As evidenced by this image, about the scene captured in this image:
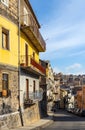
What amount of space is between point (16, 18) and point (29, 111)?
10093 millimetres

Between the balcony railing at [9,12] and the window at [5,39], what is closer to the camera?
the balcony railing at [9,12]

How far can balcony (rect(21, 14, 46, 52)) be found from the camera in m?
34.0

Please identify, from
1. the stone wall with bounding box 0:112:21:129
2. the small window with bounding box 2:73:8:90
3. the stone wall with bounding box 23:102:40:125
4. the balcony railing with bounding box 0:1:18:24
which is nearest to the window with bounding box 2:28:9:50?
the balcony railing with bounding box 0:1:18:24

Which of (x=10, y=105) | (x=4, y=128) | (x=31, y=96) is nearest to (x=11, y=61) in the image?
(x=10, y=105)

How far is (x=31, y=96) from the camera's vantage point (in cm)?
3791

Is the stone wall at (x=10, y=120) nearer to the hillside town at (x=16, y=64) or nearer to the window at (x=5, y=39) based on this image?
the hillside town at (x=16, y=64)

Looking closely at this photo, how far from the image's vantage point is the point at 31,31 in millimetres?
34906

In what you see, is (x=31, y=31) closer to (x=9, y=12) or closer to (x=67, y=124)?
(x=9, y=12)

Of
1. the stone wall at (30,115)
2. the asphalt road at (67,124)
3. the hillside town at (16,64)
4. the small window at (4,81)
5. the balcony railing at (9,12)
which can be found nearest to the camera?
the balcony railing at (9,12)

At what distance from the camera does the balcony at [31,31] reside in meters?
34.0

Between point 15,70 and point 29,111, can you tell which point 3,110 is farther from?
point 29,111

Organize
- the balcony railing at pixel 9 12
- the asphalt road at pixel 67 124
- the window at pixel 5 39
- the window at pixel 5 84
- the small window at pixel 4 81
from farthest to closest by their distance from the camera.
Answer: the asphalt road at pixel 67 124, the window at pixel 5 39, the small window at pixel 4 81, the window at pixel 5 84, the balcony railing at pixel 9 12

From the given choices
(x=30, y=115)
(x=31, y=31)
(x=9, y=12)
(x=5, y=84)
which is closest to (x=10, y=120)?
(x=5, y=84)

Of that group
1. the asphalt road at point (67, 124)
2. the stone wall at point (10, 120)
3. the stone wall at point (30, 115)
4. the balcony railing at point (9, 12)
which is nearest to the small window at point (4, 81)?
the stone wall at point (10, 120)
